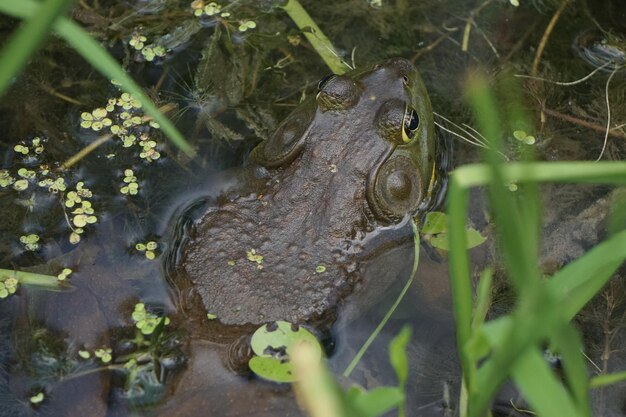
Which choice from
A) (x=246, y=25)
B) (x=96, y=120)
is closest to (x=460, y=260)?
(x=96, y=120)

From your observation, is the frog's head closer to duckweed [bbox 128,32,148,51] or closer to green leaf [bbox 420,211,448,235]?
green leaf [bbox 420,211,448,235]

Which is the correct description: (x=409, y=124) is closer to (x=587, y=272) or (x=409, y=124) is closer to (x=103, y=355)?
(x=587, y=272)

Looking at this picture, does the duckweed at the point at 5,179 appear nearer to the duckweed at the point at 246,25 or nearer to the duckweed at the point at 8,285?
the duckweed at the point at 8,285

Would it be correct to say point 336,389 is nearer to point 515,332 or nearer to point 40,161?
point 515,332

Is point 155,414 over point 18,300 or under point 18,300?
under

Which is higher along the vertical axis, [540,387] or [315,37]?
[540,387]

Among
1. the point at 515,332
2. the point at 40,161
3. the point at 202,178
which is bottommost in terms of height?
the point at 202,178

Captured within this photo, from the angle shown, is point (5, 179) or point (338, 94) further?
point (5, 179)

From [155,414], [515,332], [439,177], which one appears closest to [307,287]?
[155,414]
